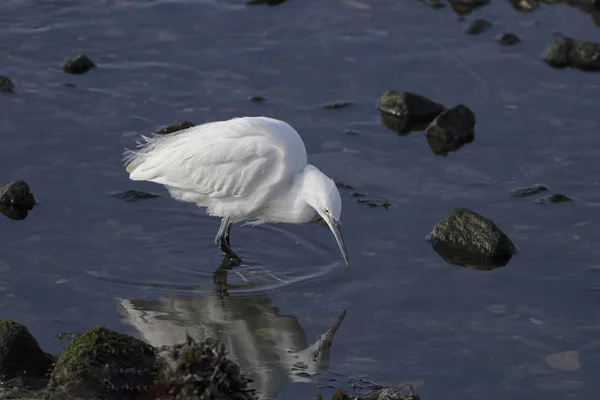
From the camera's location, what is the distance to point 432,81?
1296 centimetres

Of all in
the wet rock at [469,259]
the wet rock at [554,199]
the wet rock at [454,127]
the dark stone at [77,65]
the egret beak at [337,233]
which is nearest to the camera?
the egret beak at [337,233]

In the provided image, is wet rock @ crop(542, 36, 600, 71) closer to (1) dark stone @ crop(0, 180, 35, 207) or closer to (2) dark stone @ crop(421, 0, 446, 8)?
(2) dark stone @ crop(421, 0, 446, 8)

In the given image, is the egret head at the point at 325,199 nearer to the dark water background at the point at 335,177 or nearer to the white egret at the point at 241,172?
the white egret at the point at 241,172

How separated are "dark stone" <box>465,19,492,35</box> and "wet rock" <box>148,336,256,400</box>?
8991 mm

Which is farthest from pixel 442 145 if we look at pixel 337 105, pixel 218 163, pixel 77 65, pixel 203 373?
pixel 203 373

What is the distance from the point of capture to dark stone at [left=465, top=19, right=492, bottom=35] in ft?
45.8

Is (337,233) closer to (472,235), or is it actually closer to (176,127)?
(472,235)

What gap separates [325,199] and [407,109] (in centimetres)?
351

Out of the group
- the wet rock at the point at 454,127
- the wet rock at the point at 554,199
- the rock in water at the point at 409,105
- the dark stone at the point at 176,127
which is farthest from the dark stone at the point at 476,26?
the dark stone at the point at 176,127

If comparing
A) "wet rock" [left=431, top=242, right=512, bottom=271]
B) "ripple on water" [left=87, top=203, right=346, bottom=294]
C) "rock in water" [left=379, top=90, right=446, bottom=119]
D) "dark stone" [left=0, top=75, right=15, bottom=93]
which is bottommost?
"ripple on water" [left=87, top=203, right=346, bottom=294]

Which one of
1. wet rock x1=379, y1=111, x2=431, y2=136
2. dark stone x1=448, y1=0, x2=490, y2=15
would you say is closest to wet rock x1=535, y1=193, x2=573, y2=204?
wet rock x1=379, y1=111, x2=431, y2=136

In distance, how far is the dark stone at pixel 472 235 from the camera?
9.57 metres

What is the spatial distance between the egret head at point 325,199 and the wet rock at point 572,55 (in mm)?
5234

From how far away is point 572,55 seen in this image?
43.7 ft
